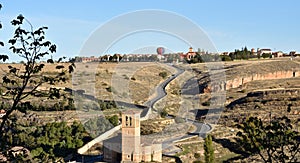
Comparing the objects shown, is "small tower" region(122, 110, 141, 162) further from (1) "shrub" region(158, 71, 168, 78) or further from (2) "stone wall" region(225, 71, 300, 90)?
(1) "shrub" region(158, 71, 168, 78)

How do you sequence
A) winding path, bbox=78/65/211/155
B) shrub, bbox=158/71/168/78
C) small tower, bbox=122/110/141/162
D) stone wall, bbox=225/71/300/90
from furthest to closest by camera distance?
shrub, bbox=158/71/168/78 → stone wall, bbox=225/71/300/90 → winding path, bbox=78/65/211/155 → small tower, bbox=122/110/141/162

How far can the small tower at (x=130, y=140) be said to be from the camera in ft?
71.1

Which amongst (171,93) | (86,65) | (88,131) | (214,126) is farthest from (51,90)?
(86,65)

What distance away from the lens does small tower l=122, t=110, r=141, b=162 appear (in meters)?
21.7

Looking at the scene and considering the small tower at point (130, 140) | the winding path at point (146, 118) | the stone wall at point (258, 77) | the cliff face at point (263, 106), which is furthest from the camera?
the stone wall at point (258, 77)

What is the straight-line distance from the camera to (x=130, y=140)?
21.8m

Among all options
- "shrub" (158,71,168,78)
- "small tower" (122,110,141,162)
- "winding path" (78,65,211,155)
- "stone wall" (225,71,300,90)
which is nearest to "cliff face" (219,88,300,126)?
"winding path" (78,65,211,155)

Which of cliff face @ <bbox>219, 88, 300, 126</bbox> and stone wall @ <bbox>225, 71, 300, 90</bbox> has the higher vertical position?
stone wall @ <bbox>225, 71, 300, 90</bbox>

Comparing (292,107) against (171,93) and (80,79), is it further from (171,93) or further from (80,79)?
(80,79)

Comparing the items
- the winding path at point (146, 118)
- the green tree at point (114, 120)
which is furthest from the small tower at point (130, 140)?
the green tree at point (114, 120)

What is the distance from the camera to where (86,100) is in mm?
37125

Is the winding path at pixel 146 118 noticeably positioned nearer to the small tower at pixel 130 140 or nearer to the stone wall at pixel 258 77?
the small tower at pixel 130 140

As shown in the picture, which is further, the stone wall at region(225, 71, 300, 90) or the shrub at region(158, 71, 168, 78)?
the shrub at region(158, 71, 168, 78)

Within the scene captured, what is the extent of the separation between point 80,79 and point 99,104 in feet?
41.8
